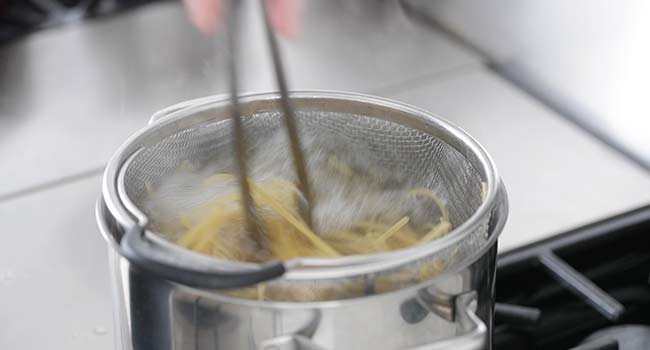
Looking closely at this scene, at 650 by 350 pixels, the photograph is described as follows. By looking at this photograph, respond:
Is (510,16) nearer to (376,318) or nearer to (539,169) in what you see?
(539,169)

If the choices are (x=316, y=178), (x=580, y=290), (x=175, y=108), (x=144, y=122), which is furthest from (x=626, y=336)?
(x=144, y=122)

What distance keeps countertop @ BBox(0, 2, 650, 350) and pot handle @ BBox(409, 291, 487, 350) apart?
0.95 feet

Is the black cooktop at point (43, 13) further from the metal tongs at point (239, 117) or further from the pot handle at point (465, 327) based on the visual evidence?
the pot handle at point (465, 327)

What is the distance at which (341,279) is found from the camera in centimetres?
45

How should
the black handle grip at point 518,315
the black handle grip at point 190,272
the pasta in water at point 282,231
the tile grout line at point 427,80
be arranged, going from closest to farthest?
the black handle grip at point 190,272 → the pasta in water at point 282,231 → the black handle grip at point 518,315 → the tile grout line at point 427,80

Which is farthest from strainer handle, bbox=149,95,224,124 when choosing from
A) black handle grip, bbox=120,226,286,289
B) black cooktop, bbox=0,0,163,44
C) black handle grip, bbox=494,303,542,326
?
black cooktop, bbox=0,0,163,44

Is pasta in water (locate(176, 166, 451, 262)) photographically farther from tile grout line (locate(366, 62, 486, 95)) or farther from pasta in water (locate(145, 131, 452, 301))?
tile grout line (locate(366, 62, 486, 95))

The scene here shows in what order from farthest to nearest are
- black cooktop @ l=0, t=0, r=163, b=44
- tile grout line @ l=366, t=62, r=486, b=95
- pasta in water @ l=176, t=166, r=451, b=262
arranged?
black cooktop @ l=0, t=0, r=163, b=44
tile grout line @ l=366, t=62, r=486, b=95
pasta in water @ l=176, t=166, r=451, b=262

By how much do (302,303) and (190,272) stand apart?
0.06 meters

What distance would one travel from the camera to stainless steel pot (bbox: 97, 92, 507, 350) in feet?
1.47

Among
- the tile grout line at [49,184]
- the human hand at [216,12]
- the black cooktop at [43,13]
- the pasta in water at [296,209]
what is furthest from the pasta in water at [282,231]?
the black cooktop at [43,13]

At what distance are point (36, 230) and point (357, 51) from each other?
0.45 m

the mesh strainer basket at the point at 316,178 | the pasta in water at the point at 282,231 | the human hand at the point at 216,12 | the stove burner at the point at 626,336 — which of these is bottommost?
the stove burner at the point at 626,336

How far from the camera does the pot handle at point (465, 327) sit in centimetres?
46
